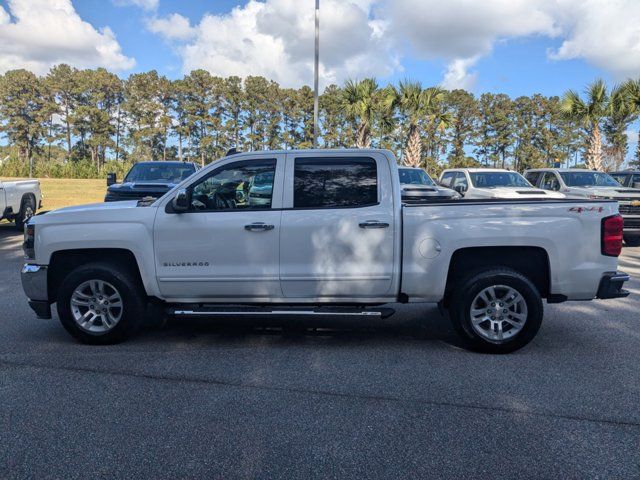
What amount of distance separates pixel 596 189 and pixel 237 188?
11.7 m

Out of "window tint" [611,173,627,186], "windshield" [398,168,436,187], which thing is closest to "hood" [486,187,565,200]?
"windshield" [398,168,436,187]

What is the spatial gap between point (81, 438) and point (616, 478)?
10.7 feet

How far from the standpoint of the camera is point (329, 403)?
3867 mm

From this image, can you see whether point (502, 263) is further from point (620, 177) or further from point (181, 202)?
point (620, 177)

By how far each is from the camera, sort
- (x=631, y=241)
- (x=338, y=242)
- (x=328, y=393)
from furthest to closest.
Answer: (x=631, y=241) → (x=338, y=242) → (x=328, y=393)

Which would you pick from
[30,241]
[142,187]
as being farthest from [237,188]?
[142,187]

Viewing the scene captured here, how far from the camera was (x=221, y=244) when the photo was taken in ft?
16.4

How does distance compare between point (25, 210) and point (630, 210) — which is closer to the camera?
point (630, 210)

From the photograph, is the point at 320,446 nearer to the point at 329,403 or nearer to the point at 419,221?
the point at 329,403

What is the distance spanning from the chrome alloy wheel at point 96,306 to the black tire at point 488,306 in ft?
10.9

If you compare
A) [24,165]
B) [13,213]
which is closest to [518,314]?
[13,213]

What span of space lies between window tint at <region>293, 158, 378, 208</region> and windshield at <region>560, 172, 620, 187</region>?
37.2ft

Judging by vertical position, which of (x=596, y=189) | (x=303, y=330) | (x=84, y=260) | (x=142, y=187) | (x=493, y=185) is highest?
(x=493, y=185)

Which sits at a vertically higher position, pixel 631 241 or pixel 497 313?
pixel 631 241
